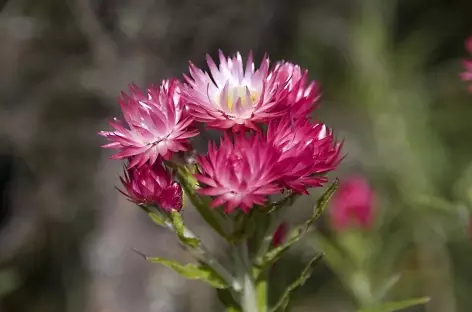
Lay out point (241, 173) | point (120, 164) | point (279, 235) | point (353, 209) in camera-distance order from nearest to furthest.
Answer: point (241, 173) < point (279, 235) < point (353, 209) < point (120, 164)

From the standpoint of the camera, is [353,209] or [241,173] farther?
[353,209]

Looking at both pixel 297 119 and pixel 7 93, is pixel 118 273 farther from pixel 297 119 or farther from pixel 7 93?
pixel 297 119

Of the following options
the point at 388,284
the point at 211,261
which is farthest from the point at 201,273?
the point at 388,284

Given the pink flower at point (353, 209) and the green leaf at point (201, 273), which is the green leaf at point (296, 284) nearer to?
the green leaf at point (201, 273)

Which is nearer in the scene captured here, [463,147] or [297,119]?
[297,119]

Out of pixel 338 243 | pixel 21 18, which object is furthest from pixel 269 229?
pixel 21 18

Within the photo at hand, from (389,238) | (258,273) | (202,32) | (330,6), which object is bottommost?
(258,273)

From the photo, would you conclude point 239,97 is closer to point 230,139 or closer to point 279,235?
point 230,139

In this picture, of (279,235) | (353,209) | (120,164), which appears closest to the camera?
(279,235)
